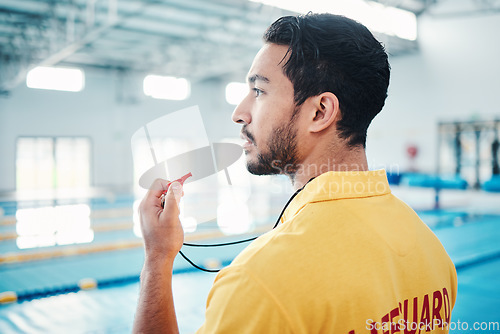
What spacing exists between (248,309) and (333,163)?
1.65 ft

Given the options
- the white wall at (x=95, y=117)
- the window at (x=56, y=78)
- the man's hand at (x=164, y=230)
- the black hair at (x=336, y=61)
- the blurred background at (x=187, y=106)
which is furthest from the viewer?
the window at (x=56, y=78)

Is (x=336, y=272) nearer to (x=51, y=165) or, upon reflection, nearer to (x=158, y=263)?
(x=158, y=263)

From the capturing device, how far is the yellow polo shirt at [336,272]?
0.83 m

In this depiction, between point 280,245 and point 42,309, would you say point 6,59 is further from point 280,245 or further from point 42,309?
point 280,245

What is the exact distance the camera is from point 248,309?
32.2 inches

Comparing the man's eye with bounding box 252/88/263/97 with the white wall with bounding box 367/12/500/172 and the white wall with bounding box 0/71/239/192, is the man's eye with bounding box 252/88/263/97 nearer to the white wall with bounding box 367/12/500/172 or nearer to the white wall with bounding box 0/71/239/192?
the white wall with bounding box 0/71/239/192

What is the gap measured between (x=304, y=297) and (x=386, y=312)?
0.24m

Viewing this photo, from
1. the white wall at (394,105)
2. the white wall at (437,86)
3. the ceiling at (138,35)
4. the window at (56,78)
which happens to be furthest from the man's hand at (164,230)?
the white wall at (437,86)

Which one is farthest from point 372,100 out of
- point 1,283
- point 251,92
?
point 1,283

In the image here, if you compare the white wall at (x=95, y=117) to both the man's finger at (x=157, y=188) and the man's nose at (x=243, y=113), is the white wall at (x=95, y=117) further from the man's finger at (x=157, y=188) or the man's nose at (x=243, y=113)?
the man's nose at (x=243, y=113)

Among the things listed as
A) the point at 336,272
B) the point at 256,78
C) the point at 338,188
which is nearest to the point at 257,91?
the point at 256,78

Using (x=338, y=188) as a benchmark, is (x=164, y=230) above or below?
below

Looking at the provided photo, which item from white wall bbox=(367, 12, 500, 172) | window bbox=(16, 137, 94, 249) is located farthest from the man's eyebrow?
white wall bbox=(367, 12, 500, 172)

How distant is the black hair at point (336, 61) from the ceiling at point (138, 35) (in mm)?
10271
